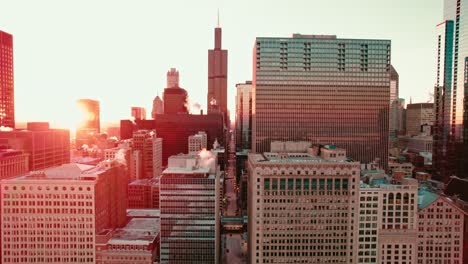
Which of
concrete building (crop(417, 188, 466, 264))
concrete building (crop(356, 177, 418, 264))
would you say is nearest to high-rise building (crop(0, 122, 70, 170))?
concrete building (crop(356, 177, 418, 264))

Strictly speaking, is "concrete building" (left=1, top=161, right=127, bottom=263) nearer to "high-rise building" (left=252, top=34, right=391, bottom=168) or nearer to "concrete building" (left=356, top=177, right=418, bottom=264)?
"concrete building" (left=356, top=177, right=418, bottom=264)

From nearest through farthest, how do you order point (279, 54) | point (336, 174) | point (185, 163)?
point (336, 174) → point (185, 163) → point (279, 54)

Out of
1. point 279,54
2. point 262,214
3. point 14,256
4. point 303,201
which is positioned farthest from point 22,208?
point 279,54

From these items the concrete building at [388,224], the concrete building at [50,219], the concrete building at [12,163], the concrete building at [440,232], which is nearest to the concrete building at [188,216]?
the concrete building at [50,219]

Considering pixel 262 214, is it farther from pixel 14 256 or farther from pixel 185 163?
pixel 14 256

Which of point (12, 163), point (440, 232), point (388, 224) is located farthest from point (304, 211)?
point (12, 163)
